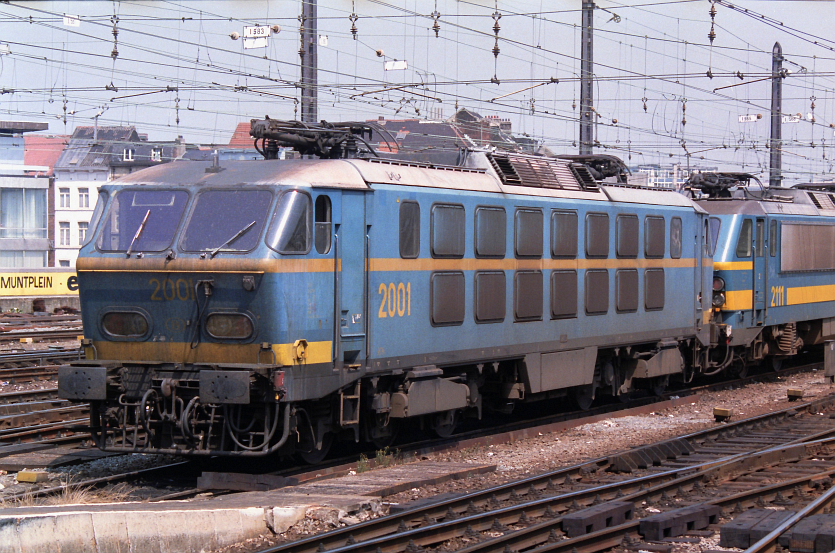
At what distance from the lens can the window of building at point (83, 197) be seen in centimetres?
6681

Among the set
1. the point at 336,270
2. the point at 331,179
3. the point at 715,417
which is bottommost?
the point at 715,417

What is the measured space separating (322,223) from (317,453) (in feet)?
8.86

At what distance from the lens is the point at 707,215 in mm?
18875

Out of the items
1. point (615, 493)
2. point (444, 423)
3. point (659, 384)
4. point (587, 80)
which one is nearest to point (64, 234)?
point (587, 80)

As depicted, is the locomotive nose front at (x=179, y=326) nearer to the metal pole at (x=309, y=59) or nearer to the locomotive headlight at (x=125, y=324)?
the locomotive headlight at (x=125, y=324)

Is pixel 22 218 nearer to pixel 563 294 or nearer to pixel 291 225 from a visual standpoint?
pixel 563 294

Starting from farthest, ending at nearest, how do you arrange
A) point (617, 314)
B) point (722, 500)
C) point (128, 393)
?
point (617, 314), point (128, 393), point (722, 500)

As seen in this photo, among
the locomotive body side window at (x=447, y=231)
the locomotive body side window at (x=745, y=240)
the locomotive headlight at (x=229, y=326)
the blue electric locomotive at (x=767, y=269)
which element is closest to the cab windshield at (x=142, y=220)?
the locomotive headlight at (x=229, y=326)

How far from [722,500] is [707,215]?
31.7 feet

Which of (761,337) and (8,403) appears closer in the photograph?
(8,403)

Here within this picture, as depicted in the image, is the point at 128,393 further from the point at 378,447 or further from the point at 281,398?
the point at 378,447

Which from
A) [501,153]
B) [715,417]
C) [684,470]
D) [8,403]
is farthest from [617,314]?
[8,403]

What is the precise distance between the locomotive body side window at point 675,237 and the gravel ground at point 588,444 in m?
2.63

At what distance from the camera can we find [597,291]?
15.6 metres
